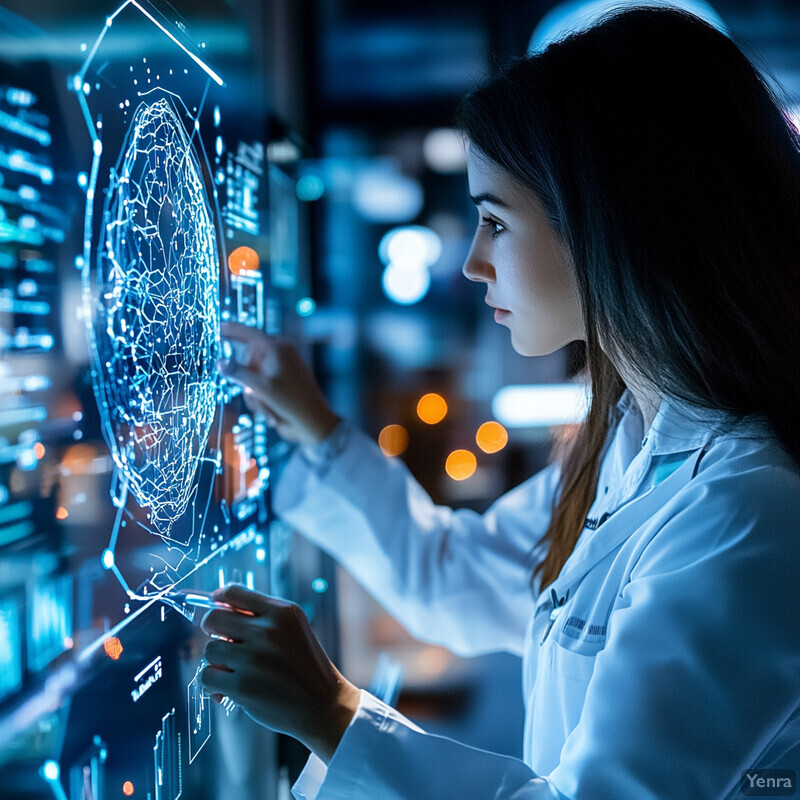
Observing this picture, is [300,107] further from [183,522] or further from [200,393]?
[183,522]

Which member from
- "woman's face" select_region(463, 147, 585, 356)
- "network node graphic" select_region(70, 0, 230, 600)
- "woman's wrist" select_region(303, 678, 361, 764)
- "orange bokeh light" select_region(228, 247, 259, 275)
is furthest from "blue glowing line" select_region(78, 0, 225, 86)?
"woman's wrist" select_region(303, 678, 361, 764)

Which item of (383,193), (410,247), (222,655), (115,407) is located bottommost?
(222,655)

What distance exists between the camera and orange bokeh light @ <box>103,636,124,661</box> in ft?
1.66

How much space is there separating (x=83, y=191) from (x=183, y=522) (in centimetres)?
32

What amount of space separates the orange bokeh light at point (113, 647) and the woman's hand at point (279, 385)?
0.36 m

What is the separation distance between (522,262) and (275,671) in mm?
500

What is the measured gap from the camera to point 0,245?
38cm

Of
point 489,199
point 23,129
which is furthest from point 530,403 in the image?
point 23,129

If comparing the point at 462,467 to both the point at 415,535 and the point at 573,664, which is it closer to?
the point at 415,535

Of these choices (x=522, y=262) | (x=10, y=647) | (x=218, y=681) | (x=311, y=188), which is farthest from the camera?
(x=311, y=188)

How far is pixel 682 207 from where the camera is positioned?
2.39 feet

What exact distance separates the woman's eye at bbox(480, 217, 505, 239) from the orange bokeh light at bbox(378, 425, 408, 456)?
2.92ft

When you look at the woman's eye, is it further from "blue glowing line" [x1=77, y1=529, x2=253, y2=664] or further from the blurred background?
the blurred background

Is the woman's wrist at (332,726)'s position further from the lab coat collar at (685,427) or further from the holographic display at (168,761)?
the lab coat collar at (685,427)
